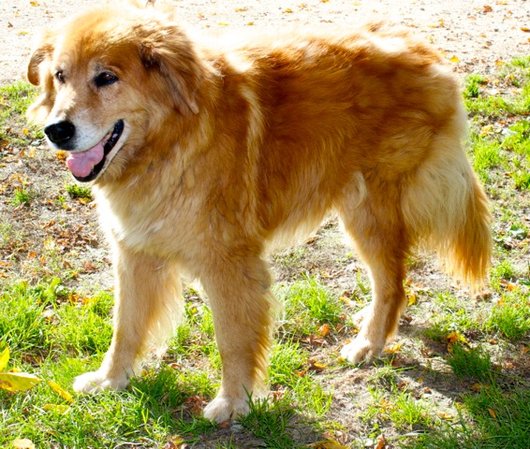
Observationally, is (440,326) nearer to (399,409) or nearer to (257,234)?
(399,409)

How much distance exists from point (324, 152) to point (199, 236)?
899 millimetres

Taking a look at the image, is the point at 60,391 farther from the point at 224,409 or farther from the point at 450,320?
the point at 450,320

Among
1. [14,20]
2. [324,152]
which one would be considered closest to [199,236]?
[324,152]

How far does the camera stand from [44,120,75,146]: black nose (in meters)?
3.16

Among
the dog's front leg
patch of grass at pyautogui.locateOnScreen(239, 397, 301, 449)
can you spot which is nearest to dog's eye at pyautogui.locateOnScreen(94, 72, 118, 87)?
the dog's front leg

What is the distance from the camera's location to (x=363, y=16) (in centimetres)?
927

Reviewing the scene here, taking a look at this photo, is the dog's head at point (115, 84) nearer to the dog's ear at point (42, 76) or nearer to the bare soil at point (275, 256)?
the dog's ear at point (42, 76)

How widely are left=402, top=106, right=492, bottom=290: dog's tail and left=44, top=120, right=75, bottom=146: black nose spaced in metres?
1.96

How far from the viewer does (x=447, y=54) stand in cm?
834

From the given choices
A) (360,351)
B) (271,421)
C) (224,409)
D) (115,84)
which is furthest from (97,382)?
(115,84)

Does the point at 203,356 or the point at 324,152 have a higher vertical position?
the point at 324,152

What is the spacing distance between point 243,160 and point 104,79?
810 millimetres

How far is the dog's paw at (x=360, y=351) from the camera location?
13.5 feet

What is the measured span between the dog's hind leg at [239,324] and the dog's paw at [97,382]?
543mm
